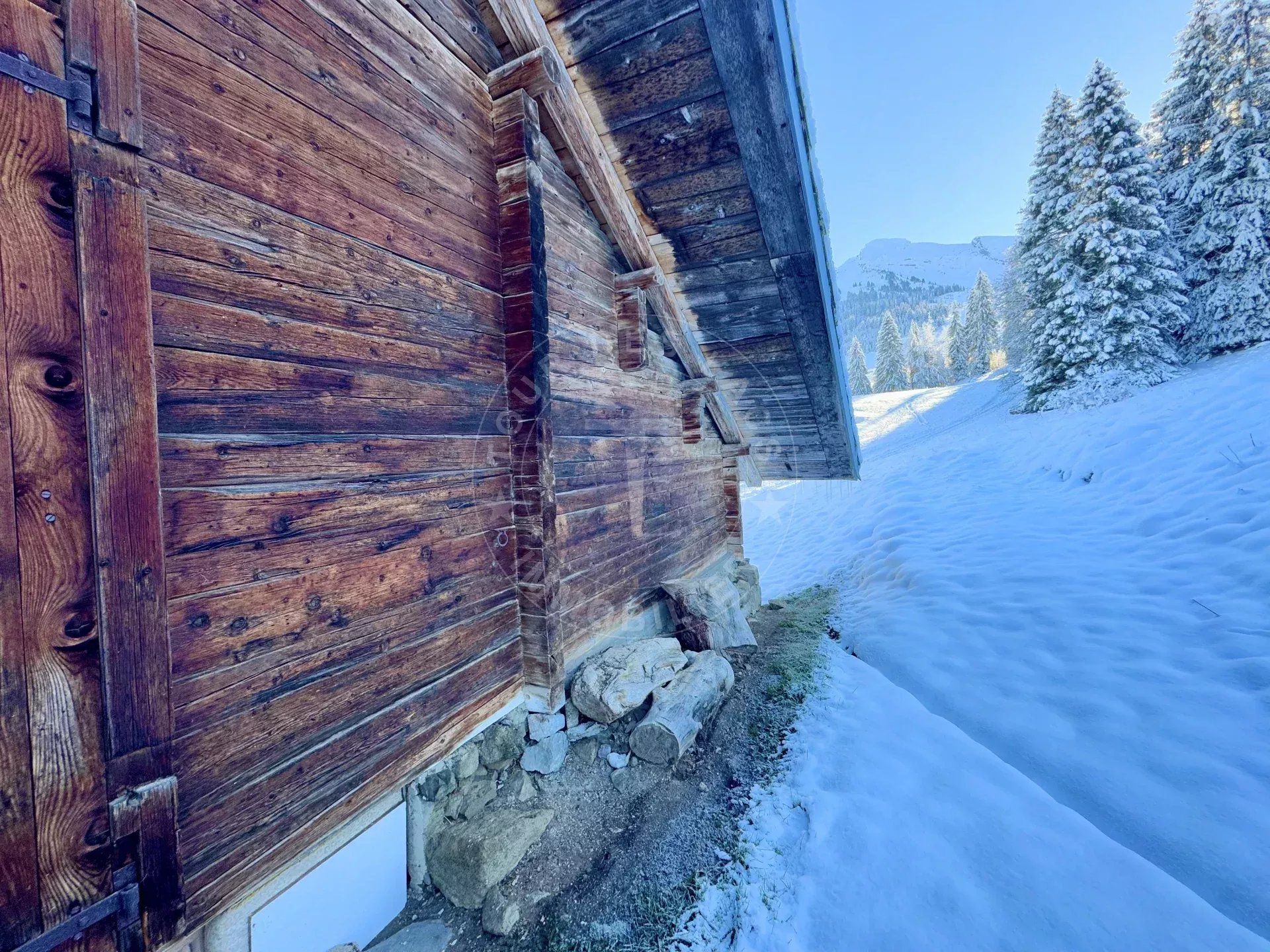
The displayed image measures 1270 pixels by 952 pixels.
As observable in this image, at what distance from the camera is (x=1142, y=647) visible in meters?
4.09

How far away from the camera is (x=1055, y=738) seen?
135 inches

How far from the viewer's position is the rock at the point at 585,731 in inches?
130

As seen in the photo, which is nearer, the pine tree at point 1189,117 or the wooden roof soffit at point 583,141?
the wooden roof soffit at point 583,141

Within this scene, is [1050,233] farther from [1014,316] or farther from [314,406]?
[314,406]

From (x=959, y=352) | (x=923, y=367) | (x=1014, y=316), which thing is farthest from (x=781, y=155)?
(x=923, y=367)

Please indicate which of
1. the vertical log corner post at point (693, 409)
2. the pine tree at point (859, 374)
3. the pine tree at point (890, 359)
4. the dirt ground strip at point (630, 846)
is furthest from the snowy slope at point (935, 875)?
the pine tree at point (859, 374)

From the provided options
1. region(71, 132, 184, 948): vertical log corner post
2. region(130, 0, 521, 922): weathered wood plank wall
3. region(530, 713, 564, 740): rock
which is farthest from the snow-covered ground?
region(71, 132, 184, 948): vertical log corner post

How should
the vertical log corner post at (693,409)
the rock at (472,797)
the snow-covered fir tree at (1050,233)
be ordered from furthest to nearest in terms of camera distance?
the snow-covered fir tree at (1050,233) < the vertical log corner post at (693,409) < the rock at (472,797)

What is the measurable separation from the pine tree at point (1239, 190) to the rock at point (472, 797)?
19.1m

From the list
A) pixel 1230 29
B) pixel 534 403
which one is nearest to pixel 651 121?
pixel 534 403

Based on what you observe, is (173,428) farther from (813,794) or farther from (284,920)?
(813,794)

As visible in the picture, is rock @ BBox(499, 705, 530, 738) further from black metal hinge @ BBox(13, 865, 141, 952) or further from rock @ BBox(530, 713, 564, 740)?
black metal hinge @ BBox(13, 865, 141, 952)

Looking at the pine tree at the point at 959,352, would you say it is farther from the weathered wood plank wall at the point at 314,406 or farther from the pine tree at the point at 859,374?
the weathered wood plank wall at the point at 314,406

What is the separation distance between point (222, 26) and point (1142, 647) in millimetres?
7145
